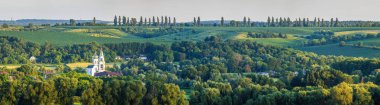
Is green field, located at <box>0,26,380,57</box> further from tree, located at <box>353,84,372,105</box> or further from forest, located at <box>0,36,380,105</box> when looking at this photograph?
tree, located at <box>353,84,372,105</box>

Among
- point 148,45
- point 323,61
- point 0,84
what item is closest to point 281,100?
point 0,84

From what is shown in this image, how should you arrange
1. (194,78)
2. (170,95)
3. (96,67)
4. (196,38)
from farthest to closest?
1. (196,38)
2. (96,67)
3. (194,78)
4. (170,95)

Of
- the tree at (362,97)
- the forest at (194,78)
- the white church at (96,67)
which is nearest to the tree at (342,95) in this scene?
the forest at (194,78)

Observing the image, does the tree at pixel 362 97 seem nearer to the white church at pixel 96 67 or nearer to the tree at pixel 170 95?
the tree at pixel 170 95

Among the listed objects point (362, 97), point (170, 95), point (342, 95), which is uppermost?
point (342, 95)

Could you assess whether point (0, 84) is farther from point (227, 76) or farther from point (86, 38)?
point (86, 38)

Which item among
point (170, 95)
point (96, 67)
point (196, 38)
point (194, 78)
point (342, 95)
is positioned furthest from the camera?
point (196, 38)

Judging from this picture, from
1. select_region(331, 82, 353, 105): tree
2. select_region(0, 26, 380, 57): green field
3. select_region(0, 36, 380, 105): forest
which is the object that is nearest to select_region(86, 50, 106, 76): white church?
select_region(0, 36, 380, 105): forest

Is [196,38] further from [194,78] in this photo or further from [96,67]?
[194,78]

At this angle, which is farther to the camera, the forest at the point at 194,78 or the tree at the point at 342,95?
the forest at the point at 194,78

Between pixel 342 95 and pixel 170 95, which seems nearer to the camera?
pixel 342 95

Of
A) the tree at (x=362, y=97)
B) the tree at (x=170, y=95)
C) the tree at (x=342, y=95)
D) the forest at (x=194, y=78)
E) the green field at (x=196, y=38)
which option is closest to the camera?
the tree at (x=342, y=95)

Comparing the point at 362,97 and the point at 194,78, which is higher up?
the point at 362,97

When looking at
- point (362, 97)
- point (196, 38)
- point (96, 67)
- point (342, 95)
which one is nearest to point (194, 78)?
point (96, 67)
